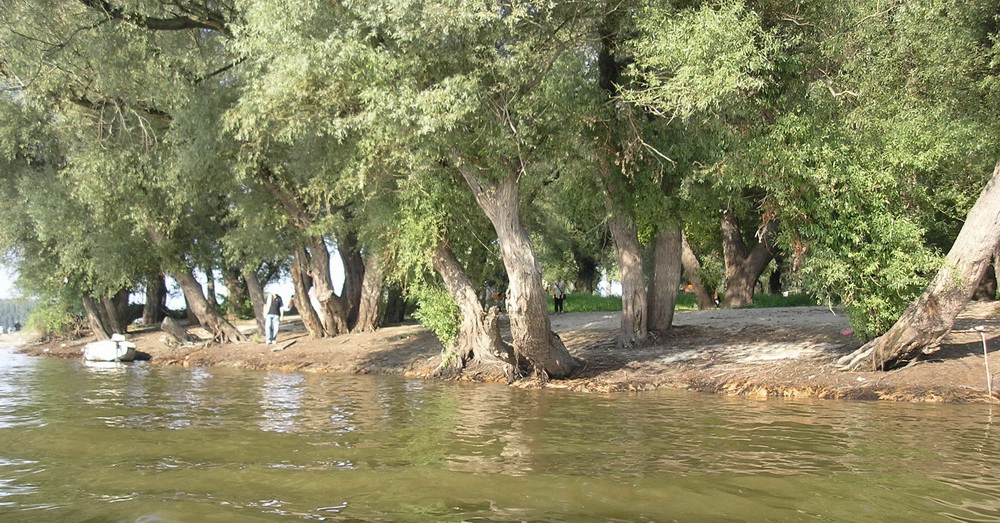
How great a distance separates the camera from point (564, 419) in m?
11.1

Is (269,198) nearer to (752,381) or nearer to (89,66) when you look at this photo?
(89,66)

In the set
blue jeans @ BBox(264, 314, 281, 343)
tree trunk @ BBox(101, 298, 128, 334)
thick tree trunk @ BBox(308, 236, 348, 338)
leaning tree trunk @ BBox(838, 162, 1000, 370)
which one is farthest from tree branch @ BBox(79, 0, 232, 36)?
tree trunk @ BBox(101, 298, 128, 334)

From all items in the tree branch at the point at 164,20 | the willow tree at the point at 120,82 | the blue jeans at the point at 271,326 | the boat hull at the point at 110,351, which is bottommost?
the boat hull at the point at 110,351

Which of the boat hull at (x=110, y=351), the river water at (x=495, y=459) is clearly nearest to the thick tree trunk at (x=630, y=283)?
the river water at (x=495, y=459)

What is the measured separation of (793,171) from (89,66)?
1650 cm

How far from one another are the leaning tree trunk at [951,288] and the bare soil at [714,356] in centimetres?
44

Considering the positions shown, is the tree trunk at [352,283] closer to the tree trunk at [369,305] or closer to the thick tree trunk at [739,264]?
the tree trunk at [369,305]

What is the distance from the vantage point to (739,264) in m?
28.9

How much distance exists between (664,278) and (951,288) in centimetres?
681

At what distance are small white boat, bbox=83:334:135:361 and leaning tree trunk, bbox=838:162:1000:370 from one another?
22112 mm

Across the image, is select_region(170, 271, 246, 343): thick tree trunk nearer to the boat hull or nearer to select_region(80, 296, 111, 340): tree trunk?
the boat hull

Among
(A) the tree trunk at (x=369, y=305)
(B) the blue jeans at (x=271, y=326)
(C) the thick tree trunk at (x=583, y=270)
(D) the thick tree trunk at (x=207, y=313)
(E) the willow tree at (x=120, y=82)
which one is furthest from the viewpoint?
(C) the thick tree trunk at (x=583, y=270)

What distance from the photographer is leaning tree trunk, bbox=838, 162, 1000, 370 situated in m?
12.9

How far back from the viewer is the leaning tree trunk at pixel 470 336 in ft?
54.3
